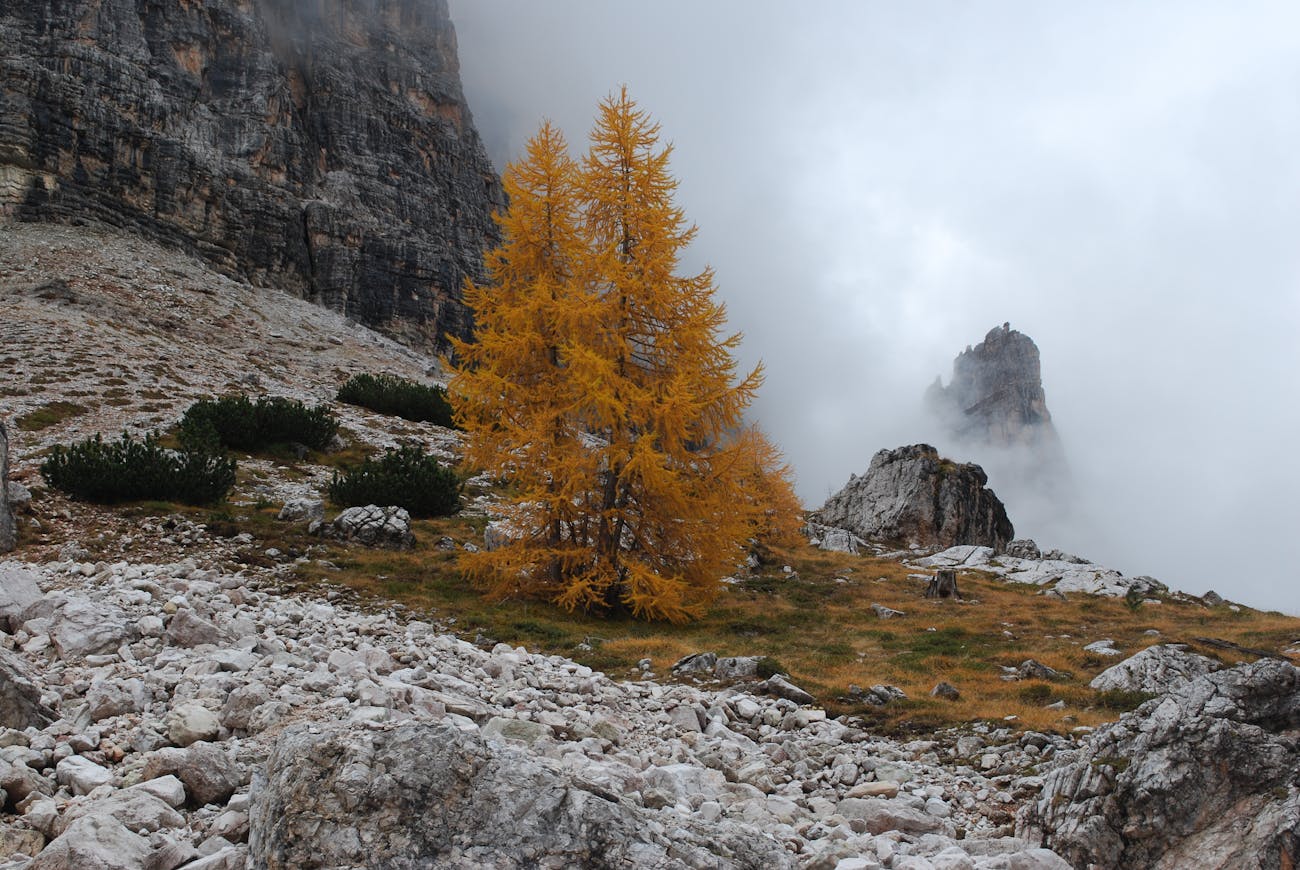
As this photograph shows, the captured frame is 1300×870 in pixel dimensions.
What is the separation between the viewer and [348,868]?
329 cm

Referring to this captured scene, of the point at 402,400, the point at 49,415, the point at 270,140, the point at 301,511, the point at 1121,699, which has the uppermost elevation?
the point at 270,140

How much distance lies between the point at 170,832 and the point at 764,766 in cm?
448

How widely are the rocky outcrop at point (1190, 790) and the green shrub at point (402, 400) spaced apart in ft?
107

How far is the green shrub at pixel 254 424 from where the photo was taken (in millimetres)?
22250

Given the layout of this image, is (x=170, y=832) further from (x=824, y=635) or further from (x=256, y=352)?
(x=256, y=352)

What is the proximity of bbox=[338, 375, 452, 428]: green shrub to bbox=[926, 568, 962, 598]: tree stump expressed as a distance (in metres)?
23.0

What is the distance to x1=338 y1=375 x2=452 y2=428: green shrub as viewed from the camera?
35719mm

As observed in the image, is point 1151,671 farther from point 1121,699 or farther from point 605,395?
point 605,395

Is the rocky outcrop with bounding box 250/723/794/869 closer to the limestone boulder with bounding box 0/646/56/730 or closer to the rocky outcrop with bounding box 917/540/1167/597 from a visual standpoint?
the limestone boulder with bounding box 0/646/56/730

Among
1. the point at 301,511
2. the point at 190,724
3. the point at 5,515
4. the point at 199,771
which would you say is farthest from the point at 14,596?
the point at 301,511

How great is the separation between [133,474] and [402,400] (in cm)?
2060

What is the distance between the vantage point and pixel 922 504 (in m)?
34.5

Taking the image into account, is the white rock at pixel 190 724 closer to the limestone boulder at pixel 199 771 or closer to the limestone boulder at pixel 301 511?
the limestone boulder at pixel 199 771

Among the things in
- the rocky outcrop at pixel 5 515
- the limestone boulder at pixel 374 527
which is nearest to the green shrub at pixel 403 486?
the limestone boulder at pixel 374 527
